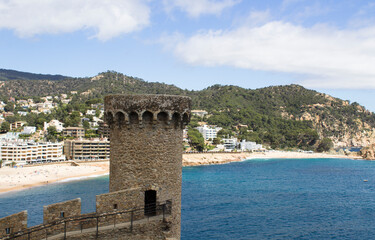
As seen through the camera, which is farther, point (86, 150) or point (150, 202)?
point (86, 150)

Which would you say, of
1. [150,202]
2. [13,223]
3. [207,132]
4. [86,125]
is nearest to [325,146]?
[207,132]

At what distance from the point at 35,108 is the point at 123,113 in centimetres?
18563

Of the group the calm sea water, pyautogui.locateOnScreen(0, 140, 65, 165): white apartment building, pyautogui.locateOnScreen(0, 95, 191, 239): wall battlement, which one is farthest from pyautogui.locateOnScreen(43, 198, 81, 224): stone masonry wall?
pyautogui.locateOnScreen(0, 140, 65, 165): white apartment building

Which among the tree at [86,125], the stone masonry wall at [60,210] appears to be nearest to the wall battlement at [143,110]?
the stone masonry wall at [60,210]

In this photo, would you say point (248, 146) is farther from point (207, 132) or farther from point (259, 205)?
point (259, 205)

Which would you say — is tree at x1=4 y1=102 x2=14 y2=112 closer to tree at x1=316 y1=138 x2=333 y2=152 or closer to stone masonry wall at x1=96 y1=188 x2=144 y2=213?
tree at x1=316 y1=138 x2=333 y2=152

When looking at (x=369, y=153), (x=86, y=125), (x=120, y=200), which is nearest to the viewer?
(x=120, y=200)

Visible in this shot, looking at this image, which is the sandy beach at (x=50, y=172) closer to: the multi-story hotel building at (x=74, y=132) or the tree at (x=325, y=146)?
the multi-story hotel building at (x=74, y=132)

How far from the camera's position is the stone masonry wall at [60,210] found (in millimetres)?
8477

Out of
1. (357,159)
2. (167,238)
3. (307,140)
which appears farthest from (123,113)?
(307,140)

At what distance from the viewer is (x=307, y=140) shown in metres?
169

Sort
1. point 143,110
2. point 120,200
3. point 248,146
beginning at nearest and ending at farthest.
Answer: point 120,200
point 143,110
point 248,146

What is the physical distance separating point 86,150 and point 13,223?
90.2 meters

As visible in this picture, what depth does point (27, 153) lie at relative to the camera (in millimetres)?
85625
